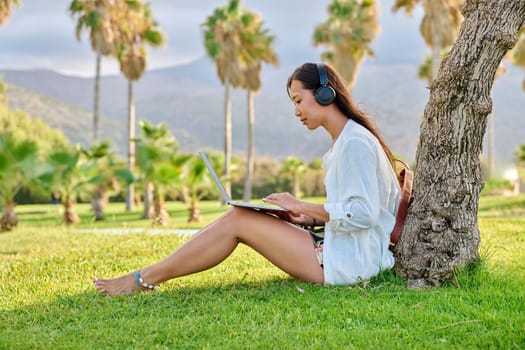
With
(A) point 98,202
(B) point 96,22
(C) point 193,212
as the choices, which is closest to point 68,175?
(C) point 193,212

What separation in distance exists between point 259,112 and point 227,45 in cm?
14159

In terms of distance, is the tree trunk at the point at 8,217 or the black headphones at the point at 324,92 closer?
the black headphones at the point at 324,92

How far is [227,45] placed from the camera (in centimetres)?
3403

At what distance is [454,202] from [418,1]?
22588 mm

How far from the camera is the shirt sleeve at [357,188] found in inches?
152

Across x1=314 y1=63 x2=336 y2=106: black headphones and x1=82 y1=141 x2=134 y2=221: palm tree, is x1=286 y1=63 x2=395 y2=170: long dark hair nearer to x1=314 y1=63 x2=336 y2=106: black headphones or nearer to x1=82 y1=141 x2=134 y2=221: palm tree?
x1=314 y1=63 x2=336 y2=106: black headphones

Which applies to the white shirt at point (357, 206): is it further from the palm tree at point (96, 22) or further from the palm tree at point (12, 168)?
the palm tree at point (96, 22)

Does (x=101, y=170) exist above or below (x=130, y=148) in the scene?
below

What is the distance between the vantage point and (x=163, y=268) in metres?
4.24

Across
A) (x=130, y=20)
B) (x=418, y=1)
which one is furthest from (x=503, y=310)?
(x=130, y=20)

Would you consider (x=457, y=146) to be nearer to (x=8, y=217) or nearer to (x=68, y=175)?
(x=8, y=217)

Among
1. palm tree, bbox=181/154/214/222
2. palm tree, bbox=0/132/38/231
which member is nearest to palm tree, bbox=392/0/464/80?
palm tree, bbox=181/154/214/222

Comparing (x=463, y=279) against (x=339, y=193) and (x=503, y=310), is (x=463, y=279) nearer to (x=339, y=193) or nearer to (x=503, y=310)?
(x=503, y=310)

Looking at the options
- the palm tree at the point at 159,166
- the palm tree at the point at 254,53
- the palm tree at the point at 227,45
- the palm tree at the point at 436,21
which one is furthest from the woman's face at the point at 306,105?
the palm tree at the point at 254,53
